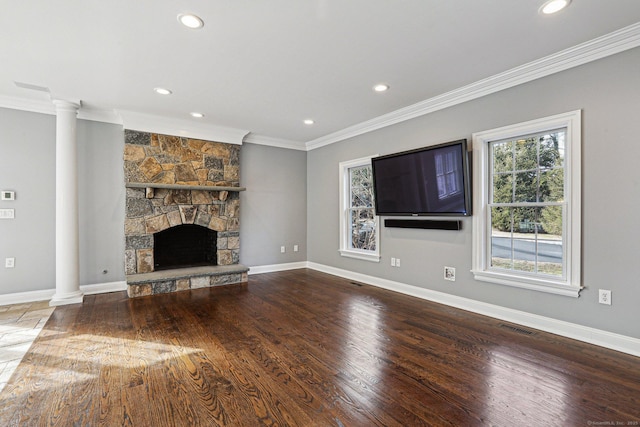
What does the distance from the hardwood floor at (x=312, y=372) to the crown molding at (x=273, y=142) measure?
10.7 ft

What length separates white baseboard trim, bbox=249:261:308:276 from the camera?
563 centimetres

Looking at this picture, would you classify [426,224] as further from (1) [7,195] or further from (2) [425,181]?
(1) [7,195]

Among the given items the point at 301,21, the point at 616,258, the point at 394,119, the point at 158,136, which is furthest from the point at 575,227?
the point at 158,136

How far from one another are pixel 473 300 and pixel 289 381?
2430mm

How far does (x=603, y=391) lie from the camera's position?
6.37 ft

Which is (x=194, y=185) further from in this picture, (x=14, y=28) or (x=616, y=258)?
(x=616, y=258)

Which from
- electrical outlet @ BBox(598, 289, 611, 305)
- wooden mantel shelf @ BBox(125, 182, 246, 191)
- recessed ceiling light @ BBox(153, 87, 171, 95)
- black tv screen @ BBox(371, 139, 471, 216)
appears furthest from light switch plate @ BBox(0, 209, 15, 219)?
electrical outlet @ BBox(598, 289, 611, 305)

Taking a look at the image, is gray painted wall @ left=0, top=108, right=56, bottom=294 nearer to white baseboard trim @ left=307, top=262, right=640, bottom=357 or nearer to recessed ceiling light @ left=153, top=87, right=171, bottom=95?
recessed ceiling light @ left=153, top=87, right=171, bottom=95

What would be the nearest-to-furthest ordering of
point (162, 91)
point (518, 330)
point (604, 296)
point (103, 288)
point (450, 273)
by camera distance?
point (604, 296), point (518, 330), point (162, 91), point (450, 273), point (103, 288)

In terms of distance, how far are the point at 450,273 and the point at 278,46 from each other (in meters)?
3.12

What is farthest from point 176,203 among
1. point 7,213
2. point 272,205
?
point 7,213

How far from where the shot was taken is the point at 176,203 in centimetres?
481

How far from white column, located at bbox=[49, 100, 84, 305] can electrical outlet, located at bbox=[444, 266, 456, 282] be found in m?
4.64

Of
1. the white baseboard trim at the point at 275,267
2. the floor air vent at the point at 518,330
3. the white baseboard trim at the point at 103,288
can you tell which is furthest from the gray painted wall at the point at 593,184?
the white baseboard trim at the point at 103,288
